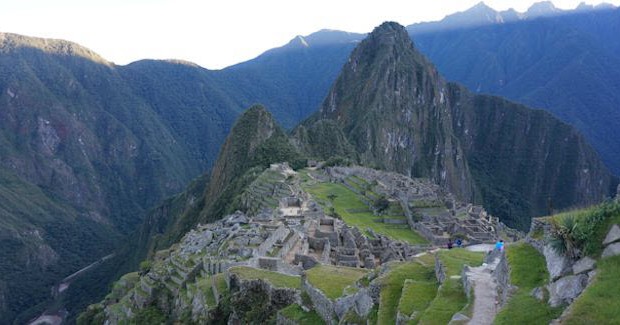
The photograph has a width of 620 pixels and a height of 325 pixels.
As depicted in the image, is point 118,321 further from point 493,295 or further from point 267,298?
point 493,295

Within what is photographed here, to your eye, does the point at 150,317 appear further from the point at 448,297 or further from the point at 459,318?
the point at 459,318

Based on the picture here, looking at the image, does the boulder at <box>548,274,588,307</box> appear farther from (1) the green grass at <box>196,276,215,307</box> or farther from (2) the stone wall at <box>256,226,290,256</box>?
(2) the stone wall at <box>256,226,290,256</box>

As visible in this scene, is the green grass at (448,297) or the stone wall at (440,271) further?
the stone wall at (440,271)

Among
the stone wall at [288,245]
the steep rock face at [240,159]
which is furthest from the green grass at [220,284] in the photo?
Result: the steep rock face at [240,159]

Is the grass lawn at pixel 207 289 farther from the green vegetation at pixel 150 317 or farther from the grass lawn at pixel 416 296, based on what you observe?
the grass lawn at pixel 416 296

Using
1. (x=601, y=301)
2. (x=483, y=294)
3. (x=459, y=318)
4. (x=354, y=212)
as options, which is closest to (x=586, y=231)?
(x=601, y=301)

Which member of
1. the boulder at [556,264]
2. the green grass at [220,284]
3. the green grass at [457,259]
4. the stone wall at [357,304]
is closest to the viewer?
the boulder at [556,264]
